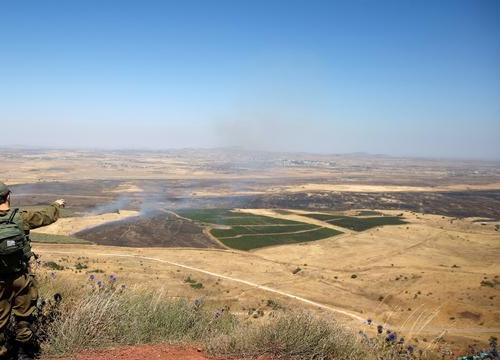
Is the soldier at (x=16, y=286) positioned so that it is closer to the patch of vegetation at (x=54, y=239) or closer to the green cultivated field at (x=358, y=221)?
the patch of vegetation at (x=54, y=239)

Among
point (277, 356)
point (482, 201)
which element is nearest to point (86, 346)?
point (277, 356)

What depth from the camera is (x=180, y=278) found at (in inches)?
1426

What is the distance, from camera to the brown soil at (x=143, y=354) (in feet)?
20.3

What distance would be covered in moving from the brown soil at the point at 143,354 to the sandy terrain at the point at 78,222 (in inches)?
2288

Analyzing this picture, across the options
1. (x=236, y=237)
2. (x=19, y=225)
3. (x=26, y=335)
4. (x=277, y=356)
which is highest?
(x=19, y=225)

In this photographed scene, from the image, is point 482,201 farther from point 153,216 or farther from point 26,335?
point 26,335

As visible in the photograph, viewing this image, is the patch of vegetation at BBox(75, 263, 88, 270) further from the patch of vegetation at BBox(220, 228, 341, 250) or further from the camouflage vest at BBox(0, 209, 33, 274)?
the camouflage vest at BBox(0, 209, 33, 274)

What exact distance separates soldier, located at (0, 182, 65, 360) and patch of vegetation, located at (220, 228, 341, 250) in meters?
48.4

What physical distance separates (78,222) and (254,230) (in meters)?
28.2

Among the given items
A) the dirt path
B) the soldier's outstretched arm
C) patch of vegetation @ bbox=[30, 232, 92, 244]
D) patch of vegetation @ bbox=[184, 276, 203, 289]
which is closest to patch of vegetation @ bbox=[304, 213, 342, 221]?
the dirt path

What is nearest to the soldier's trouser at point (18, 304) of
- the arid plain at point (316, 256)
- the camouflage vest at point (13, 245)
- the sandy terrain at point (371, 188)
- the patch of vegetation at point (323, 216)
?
the camouflage vest at point (13, 245)

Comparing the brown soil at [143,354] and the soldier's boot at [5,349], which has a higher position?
the soldier's boot at [5,349]

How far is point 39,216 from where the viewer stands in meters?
6.71

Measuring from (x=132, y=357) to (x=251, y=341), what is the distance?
187 centimetres
